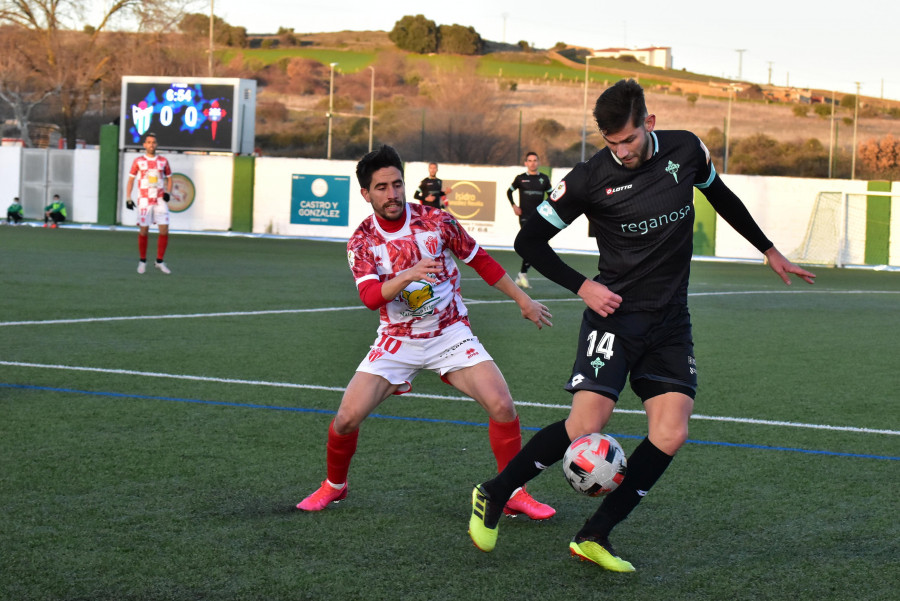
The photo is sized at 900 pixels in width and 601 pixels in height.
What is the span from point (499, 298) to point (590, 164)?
38.6 ft

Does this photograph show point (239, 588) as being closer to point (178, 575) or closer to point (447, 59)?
point (178, 575)

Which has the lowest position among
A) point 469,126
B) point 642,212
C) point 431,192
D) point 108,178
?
point 642,212

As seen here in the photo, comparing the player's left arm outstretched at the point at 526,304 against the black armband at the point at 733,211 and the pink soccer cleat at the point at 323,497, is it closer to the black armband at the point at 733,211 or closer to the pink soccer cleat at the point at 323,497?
the black armband at the point at 733,211

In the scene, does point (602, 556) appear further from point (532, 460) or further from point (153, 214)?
point (153, 214)

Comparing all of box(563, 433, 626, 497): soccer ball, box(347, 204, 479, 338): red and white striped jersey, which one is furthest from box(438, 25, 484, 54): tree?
box(563, 433, 626, 497): soccer ball

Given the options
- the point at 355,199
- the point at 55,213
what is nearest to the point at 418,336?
the point at 355,199

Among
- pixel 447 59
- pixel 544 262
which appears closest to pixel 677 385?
pixel 544 262

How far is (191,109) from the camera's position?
32.5m

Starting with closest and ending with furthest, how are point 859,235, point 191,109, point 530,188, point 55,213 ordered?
1. point 530,188
2. point 859,235
3. point 191,109
4. point 55,213

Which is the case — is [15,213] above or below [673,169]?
above

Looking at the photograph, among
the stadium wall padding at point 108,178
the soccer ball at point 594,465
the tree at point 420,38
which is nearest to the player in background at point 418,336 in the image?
the soccer ball at point 594,465

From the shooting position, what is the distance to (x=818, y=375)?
969 cm

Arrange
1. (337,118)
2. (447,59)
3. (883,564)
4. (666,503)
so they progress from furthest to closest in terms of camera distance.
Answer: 1. (447,59)
2. (337,118)
3. (666,503)
4. (883,564)

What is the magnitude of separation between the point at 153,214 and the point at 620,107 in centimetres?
1516
